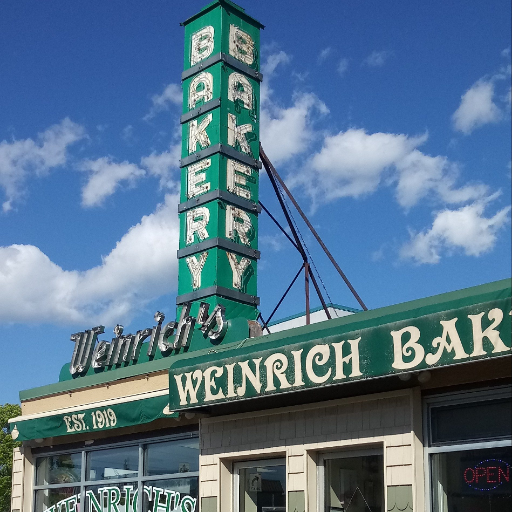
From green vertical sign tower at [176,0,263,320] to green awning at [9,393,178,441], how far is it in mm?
3580

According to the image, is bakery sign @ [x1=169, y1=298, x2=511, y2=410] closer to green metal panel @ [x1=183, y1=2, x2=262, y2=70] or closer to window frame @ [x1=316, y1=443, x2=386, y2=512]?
window frame @ [x1=316, y1=443, x2=386, y2=512]

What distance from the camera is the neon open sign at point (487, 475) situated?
10359mm

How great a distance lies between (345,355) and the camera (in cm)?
1138

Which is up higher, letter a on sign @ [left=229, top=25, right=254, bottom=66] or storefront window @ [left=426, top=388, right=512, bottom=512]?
letter a on sign @ [left=229, top=25, right=254, bottom=66]

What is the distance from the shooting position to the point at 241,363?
12.7 meters

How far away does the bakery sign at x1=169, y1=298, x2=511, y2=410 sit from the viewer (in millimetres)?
9922

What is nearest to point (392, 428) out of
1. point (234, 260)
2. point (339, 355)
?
point (339, 355)

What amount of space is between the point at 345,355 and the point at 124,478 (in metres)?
6.37

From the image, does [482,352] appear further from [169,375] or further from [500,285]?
[169,375]

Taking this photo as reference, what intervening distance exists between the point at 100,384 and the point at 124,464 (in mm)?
1649

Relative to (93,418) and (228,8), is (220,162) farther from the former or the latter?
(93,418)

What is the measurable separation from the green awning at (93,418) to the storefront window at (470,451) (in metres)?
4.72

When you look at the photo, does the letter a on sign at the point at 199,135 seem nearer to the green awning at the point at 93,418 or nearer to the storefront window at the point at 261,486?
the green awning at the point at 93,418

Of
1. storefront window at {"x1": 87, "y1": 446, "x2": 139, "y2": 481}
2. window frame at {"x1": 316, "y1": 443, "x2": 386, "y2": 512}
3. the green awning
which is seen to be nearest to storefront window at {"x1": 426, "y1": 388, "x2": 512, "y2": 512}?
window frame at {"x1": 316, "y1": 443, "x2": 386, "y2": 512}
